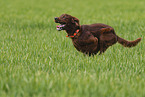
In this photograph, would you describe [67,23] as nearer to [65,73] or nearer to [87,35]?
[87,35]

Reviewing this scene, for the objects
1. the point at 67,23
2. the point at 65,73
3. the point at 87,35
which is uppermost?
the point at 67,23

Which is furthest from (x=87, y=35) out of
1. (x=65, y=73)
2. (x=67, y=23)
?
(x=65, y=73)

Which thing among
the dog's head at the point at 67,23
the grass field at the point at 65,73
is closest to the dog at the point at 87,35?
the dog's head at the point at 67,23

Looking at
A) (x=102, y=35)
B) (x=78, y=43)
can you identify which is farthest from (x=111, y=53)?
(x=78, y=43)

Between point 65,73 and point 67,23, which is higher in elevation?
point 67,23

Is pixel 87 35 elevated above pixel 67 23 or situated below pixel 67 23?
below

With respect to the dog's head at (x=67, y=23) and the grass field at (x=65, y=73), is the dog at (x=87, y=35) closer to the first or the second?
the dog's head at (x=67, y=23)

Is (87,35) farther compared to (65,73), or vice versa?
(87,35)

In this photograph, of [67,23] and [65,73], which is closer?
[65,73]

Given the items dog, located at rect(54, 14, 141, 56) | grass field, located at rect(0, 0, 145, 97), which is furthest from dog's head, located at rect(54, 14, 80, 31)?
grass field, located at rect(0, 0, 145, 97)

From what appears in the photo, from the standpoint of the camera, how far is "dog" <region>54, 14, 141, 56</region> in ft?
12.8

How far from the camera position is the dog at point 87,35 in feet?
12.8

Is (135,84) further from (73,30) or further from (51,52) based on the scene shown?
(51,52)

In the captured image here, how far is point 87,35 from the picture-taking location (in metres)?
3.98
